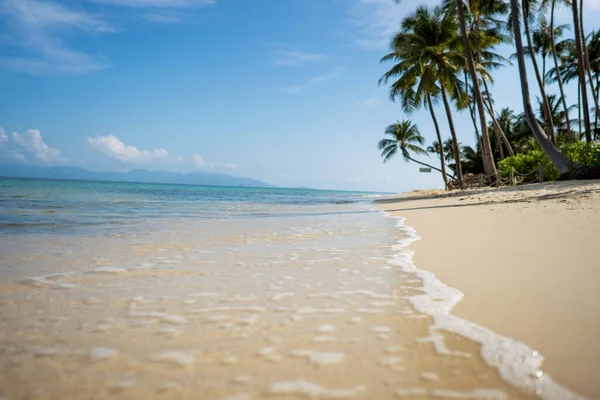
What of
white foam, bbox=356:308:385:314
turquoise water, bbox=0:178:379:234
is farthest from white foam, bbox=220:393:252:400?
turquoise water, bbox=0:178:379:234

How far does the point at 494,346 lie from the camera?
170cm

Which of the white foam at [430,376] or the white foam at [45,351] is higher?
the white foam at [45,351]

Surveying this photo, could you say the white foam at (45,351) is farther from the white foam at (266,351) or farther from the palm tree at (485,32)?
the palm tree at (485,32)

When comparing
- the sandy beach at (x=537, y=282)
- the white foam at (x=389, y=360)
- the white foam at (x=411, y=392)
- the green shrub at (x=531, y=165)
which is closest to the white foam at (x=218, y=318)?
the white foam at (x=389, y=360)

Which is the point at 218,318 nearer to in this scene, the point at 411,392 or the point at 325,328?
the point at 325,328

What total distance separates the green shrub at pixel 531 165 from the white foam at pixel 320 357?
19.8m

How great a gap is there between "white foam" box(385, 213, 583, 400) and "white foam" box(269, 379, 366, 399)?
0.58m

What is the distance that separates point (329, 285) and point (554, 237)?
11.4 feet

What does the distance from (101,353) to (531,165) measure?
22.6m

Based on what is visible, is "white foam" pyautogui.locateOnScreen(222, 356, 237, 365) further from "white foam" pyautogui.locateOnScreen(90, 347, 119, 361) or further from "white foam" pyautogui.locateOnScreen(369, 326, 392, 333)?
"white foam" pyautogui.locateOnScreen(369, 326, 392, 333)

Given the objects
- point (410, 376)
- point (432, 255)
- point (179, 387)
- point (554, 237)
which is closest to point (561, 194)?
point (554, 237)

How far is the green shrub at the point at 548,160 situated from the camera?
13.6 meters

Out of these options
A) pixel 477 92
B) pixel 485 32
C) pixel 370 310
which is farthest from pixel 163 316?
pixel 485 32

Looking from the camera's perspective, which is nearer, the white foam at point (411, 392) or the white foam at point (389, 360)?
the white foam at point (411, 392)
